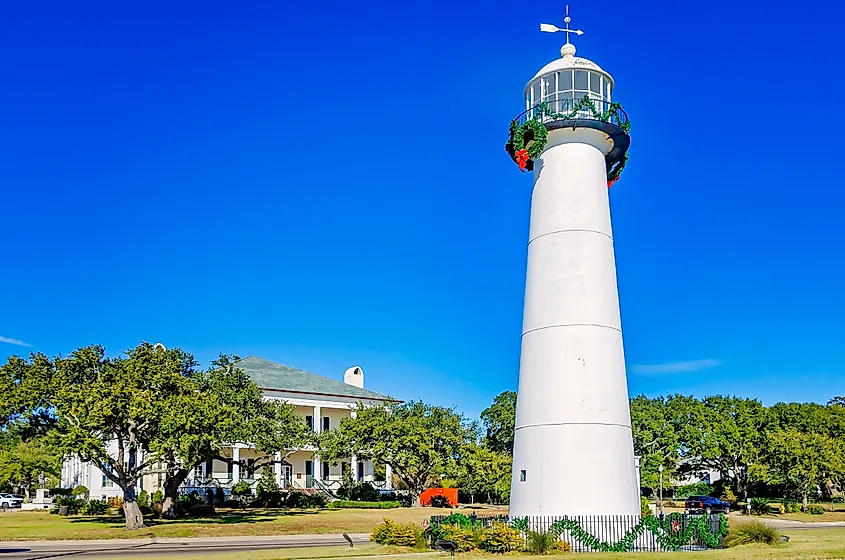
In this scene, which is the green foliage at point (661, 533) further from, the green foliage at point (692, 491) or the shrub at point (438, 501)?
the green foliage at point (692, 491)

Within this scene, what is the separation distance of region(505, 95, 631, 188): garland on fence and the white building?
41.0m

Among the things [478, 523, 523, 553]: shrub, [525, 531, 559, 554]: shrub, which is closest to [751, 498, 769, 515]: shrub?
[525, 531, 559, 554]: shrub

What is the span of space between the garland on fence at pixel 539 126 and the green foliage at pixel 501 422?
51.7m

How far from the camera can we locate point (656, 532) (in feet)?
77.4

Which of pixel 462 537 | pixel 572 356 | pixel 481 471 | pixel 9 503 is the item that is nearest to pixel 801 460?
pixel 481 471

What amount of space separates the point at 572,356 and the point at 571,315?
3.95ft

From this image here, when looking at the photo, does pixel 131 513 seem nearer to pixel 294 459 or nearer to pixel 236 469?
pixel 236 469

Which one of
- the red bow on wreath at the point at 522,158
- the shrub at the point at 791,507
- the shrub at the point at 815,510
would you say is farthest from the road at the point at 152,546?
the shrub at the point at 791,507

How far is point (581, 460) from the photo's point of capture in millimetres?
23672

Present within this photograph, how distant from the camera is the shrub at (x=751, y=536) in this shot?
2473 centimetres

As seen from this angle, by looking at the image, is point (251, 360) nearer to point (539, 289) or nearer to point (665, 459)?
point (665, 459)

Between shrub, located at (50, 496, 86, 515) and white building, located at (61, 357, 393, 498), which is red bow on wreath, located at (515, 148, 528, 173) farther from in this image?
white building, located at (61, 357, 393, 498)

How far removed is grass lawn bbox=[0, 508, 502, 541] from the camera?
3453 centimetres

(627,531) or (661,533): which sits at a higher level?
(627,531)
